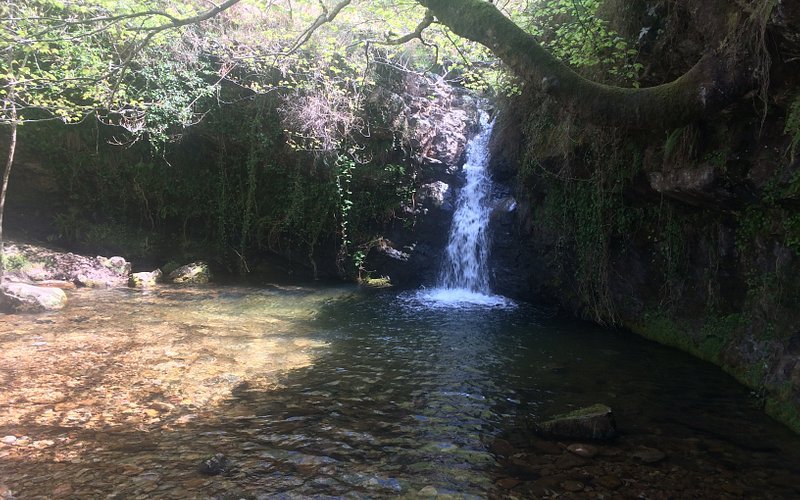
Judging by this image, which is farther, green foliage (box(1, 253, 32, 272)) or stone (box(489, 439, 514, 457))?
green foliage (box(1, 253, 32, 272))

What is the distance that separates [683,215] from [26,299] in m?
11.3

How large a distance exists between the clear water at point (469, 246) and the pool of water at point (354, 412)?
3.33 meters

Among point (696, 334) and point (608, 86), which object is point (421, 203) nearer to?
point (696, 334)

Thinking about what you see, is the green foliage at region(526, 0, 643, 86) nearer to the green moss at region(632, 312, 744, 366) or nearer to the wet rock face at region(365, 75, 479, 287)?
the green moss at region(632, 312, 744, 366)

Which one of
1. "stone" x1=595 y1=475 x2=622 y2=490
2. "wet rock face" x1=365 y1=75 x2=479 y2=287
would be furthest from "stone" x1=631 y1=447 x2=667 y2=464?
"wet rock face" x1=365 y1=75 x2=479 y2=287

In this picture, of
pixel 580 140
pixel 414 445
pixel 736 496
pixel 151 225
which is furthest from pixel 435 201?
pixel 736 496

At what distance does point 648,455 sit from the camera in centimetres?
403

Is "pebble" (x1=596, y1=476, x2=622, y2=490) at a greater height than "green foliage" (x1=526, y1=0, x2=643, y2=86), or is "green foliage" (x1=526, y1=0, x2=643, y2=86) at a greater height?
"green foliage" (x1=526, y1=0, x2=643, y2=86)

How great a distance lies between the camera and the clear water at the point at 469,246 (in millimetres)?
11742

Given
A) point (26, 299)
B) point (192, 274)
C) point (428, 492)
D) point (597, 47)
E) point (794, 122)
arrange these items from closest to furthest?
point (428, 492) → point (794, 122) → point (597, 47) → point (26, 299) → point (192, 274)

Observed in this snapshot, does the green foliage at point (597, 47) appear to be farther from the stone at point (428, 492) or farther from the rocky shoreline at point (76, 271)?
the rocky shoreline at point (76, 271)

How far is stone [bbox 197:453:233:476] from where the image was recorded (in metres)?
3.60

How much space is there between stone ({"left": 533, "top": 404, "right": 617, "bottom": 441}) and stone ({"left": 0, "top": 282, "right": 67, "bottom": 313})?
875 centimetres

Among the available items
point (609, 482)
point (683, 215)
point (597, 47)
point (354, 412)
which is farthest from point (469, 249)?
point (609, 482)
